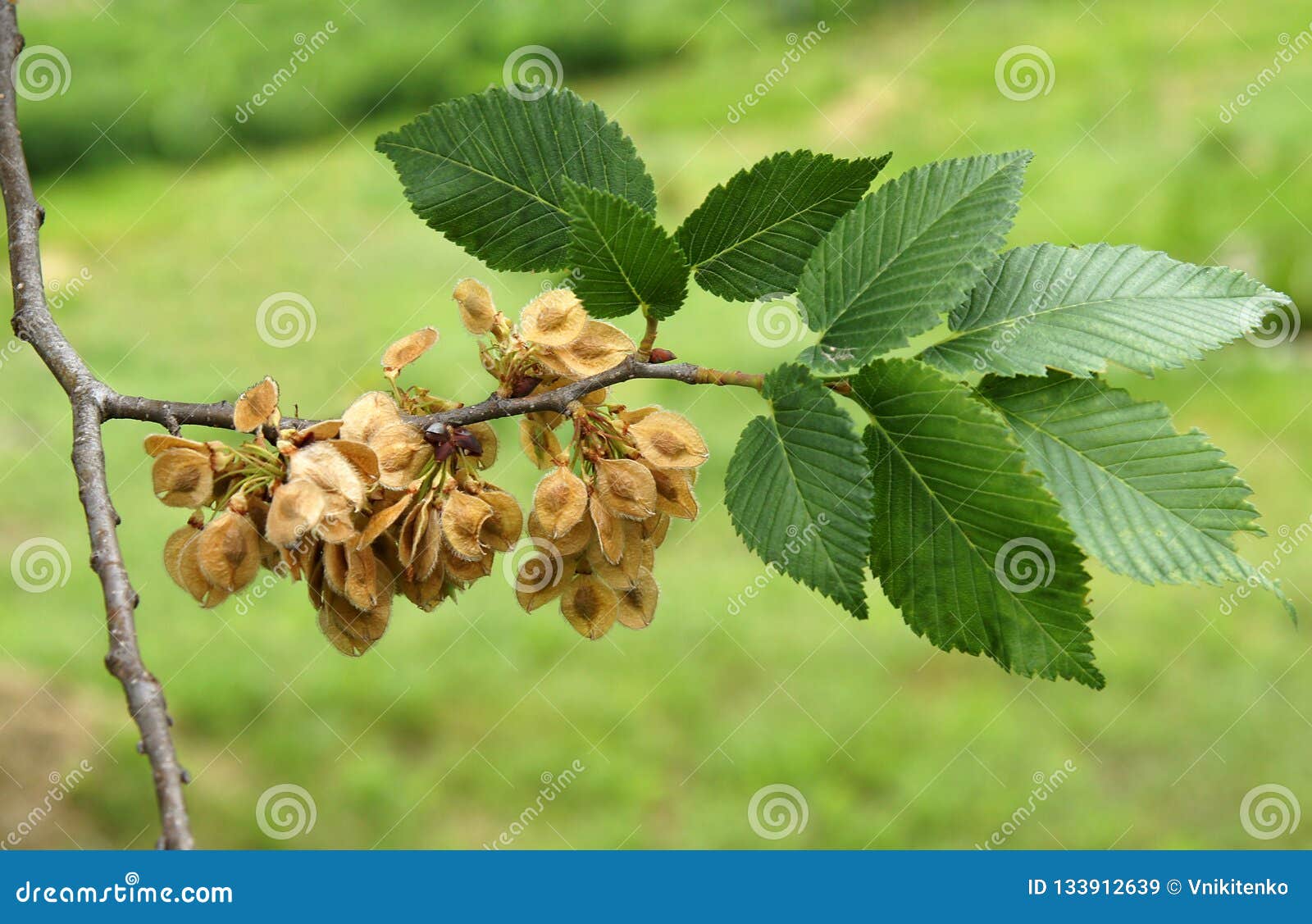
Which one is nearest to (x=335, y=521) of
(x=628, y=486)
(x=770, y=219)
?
(x=628, y=486)

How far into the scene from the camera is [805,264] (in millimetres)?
491


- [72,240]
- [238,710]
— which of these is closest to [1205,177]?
[238,710]

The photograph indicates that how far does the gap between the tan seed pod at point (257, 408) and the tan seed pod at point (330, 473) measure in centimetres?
3

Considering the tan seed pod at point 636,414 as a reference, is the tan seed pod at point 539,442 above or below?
above

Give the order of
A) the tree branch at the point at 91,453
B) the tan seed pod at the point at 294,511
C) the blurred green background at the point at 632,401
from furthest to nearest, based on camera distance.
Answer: the blurred green background at the point at 632,401 < the tan seed pod at the point at 294,511 < the tree branch at the point at 91,453

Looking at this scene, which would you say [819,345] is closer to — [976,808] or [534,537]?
[534,537]

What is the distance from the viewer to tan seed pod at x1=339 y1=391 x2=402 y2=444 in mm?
480

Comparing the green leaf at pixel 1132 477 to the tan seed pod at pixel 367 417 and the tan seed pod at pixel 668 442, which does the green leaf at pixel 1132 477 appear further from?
the tan seed pod at pixel 367 417

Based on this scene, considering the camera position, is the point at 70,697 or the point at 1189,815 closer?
the point at 1189,815

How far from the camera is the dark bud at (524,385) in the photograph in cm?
51

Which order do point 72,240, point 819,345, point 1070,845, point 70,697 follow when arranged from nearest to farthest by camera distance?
point 819,345 < point 1070,845 < point 70,697 < point 72,240

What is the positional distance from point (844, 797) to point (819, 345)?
1354 mm

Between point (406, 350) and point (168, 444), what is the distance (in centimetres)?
11

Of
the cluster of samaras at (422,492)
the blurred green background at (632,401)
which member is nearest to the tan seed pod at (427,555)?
the cluster of samaras at (422,492)
